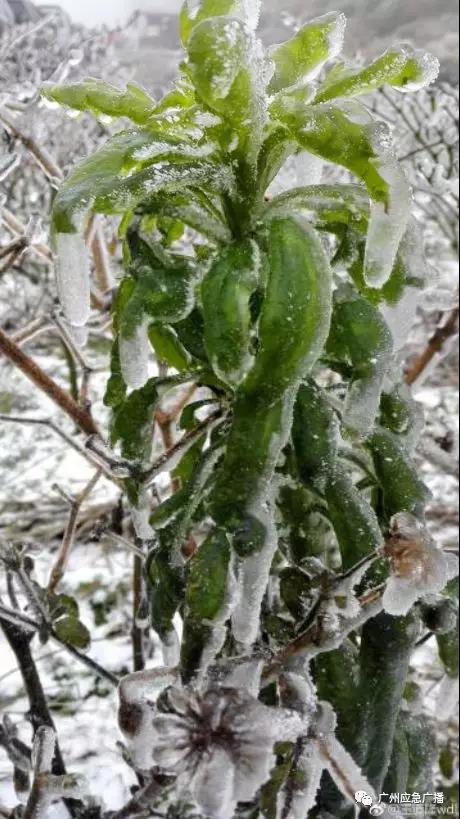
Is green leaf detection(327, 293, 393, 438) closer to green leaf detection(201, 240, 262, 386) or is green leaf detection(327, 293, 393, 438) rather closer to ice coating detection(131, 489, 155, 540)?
green leaf detection(201, 240, 262, 386)

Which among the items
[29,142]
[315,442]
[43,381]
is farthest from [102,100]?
[29,142]

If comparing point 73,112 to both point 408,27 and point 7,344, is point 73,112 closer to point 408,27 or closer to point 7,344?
point 7,344

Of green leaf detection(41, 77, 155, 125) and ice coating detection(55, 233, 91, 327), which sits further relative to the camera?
green leaf detection(41, 77, 155, 125)

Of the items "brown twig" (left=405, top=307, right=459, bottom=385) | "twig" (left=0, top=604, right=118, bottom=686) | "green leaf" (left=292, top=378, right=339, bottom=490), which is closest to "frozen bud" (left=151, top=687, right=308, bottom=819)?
"green leaf" (left=292, top=378, right=339, bottom=490)

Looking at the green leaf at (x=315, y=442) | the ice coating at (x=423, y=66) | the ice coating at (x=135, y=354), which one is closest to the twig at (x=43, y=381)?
the ice coating at (x=135, y=354)

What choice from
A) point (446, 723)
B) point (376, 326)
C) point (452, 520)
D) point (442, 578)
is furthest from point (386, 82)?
point (452, 520)

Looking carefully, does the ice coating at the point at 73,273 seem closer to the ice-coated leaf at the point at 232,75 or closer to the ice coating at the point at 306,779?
the ice-coated leaf at the point at 232,75
